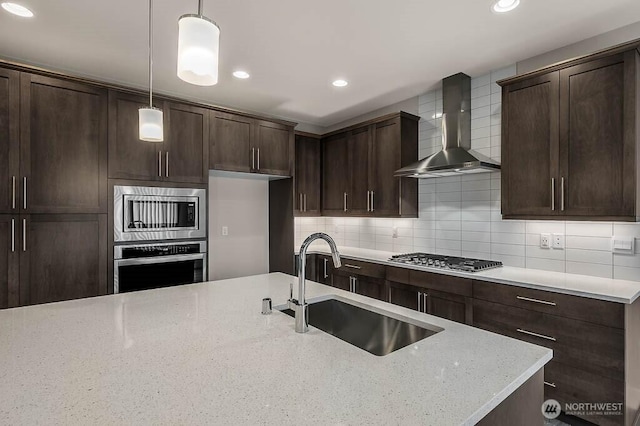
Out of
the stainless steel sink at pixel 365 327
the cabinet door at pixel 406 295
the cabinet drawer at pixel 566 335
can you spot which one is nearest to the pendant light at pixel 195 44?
the stainless steel sink at pixel 365 327

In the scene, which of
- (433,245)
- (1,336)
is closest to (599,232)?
(433,245)

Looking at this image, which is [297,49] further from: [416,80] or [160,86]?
[160,86]

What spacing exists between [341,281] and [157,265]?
6.05 ft

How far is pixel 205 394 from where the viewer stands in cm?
86

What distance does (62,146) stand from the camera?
2.61m

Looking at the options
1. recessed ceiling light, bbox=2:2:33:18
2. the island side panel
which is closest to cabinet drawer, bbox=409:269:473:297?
the island side panel

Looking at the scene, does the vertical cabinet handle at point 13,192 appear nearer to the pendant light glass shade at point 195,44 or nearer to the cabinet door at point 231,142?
the cabinet door at point 231,142

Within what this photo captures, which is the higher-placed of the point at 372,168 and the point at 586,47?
the point at 586,47

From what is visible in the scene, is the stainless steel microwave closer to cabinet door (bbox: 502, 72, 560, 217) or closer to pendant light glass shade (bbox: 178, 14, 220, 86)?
pendant light glass shade (bbox: 178, 14, 220, 86)

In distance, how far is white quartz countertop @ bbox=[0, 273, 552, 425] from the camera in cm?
78

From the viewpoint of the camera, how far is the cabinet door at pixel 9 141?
2.39 metres

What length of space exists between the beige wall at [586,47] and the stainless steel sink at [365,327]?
7.52 ft

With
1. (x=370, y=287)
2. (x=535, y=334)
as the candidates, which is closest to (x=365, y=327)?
(x=535, y=334)

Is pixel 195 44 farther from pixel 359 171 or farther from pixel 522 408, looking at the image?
pixel 359 171
